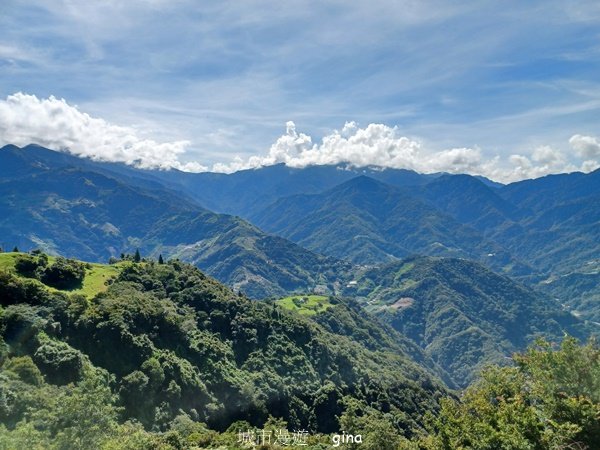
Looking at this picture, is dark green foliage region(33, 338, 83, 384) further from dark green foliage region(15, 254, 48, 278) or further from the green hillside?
dark green foliage region(15, 254, 48, 278)

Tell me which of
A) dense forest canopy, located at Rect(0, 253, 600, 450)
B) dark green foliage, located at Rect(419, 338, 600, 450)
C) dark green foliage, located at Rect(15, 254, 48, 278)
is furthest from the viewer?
dark green foliage, located at Rect(15, 254, 48, 278)

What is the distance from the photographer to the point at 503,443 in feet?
124

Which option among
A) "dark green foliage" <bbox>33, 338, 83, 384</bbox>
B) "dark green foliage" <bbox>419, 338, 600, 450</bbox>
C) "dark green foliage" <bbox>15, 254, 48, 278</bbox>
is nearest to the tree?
"dark green foliage" <bbox>15, 254, 48, 278</bbox>

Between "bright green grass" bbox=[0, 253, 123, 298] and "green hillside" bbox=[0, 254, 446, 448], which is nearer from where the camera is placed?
"green hillside" bbox=[0, 254, 446, 448]

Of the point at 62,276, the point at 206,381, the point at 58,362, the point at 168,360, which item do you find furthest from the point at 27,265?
the point at 206,381

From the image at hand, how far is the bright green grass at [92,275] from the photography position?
10375 cm

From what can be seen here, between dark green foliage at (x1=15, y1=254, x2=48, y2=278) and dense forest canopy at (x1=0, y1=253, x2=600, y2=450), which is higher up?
dark green foliage at (x1=15, y1=254, x2=48, y2=278)

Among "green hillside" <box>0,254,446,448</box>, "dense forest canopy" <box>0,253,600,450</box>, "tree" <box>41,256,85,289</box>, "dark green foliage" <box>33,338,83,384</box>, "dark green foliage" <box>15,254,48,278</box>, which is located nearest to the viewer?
"dense forest canopy" <box>0,253,600,450</box>

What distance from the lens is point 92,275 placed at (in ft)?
393

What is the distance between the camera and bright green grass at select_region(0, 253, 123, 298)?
103750 millimetres

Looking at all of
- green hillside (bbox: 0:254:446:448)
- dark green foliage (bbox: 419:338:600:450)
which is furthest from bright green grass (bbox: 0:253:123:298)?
dark green foliage (bbox: 419:338:600:450)

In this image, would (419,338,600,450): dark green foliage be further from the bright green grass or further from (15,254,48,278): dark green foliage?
(15,254,48,278): dark green foliage

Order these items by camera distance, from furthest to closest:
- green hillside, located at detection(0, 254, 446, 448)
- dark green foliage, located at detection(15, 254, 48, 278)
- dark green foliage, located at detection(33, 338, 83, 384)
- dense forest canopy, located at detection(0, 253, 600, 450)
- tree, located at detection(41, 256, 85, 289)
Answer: tree, located at detection(41, 256, 85, 289) < dark green foliage, located at detection(15, 254, 48, 278) < dark green foliage, located at detection(33, 338, 83, 384) < green hillside, located at detection(0, 254, 446, 448) < dense forest canopy, located at detection(0, 253, 600, 450)

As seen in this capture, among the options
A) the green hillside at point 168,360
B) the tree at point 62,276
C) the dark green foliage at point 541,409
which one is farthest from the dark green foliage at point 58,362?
the dark green foliage at point 541,409
